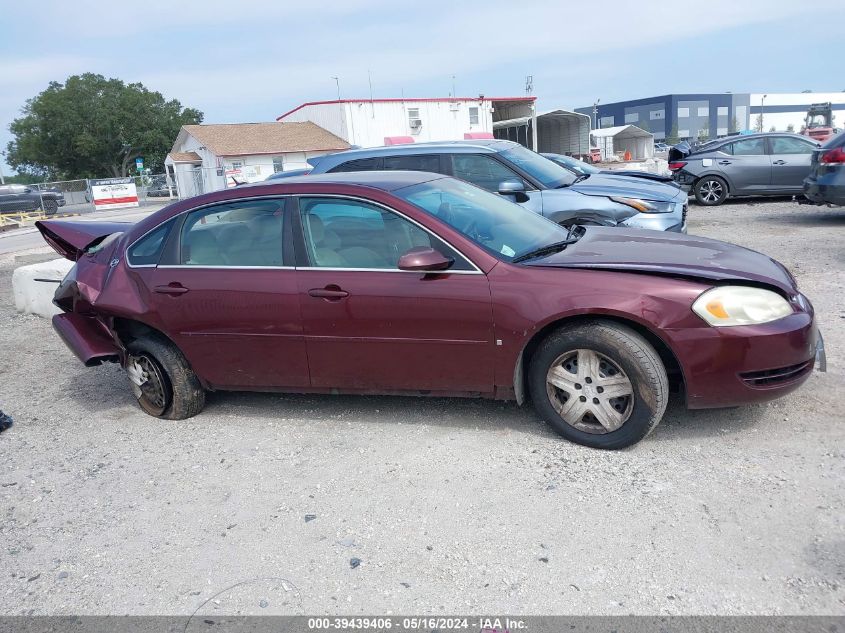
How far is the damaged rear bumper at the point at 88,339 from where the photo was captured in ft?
15.7

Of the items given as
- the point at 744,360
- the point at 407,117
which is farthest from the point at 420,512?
the point at 407,117

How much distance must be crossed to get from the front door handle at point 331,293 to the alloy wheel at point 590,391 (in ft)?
4.22

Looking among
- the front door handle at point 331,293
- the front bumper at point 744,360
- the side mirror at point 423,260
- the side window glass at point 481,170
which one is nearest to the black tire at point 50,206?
the side window glass at point 481,170

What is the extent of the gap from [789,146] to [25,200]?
1255 inches

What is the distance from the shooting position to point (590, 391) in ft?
12.3

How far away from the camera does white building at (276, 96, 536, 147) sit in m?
43.0

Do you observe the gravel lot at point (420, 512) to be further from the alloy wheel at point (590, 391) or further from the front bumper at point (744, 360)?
the front bumper at point (744, 360)

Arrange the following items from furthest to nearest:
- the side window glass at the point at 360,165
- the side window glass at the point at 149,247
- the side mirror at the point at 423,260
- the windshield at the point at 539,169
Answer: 1. the side window glass at the point at 360,165
2. the windshield at the point at 539,169
3. the side window glass at the point at 149,247
4. the side mirror at the point at 423,260

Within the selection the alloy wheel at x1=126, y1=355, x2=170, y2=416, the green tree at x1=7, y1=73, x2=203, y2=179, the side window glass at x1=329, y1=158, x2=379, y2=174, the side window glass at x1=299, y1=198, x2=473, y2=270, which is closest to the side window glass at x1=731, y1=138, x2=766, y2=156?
the side window glass at x1=329, y1=158, x2=379, y2=174

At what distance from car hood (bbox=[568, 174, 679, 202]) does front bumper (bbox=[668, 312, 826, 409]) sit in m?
4.17

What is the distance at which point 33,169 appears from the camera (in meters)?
68.9

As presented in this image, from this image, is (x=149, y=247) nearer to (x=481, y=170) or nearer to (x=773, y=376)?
(x=773, y=376)

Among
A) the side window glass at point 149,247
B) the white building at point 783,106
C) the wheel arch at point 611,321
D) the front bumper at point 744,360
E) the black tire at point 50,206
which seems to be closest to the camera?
the front bumper at point 744,360

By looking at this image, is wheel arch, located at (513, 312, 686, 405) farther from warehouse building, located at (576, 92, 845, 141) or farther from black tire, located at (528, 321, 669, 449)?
warehouse building, located at (576, 92, 845, 141)
